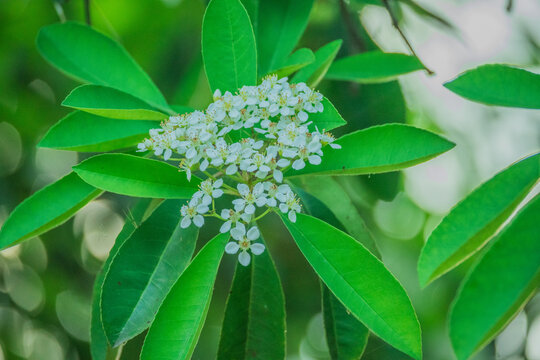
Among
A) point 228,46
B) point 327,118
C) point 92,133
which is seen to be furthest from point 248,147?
point 92,133

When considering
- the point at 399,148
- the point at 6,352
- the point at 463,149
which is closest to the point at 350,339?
the point at 399,148

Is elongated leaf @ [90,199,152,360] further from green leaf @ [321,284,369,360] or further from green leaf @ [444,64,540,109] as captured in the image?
green leaf @ [444,64,540,109]

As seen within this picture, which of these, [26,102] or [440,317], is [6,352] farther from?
[440,317]

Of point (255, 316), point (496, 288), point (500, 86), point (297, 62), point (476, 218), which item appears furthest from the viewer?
point (255, 316)

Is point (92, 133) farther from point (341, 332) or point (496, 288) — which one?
point (496, 288)

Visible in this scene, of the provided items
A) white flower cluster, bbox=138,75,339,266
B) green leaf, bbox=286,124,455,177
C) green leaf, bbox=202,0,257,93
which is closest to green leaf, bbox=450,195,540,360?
green leaf, bbox=286,124,455,177

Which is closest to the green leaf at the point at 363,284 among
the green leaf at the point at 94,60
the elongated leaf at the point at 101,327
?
the elongated leaf at the point at 101,327
